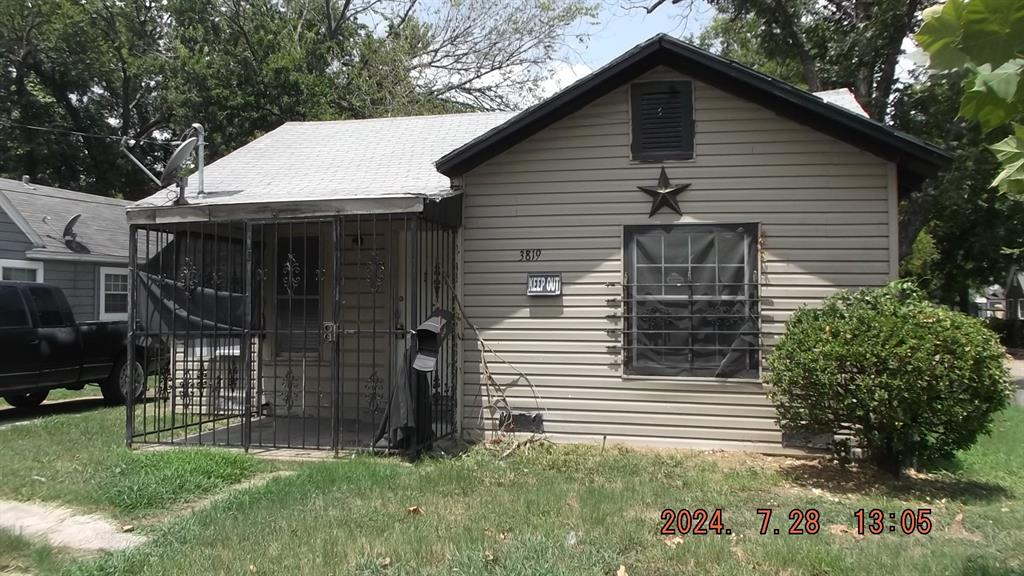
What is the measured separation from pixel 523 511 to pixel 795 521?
188 centimetres

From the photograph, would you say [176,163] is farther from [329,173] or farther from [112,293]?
[112,293]

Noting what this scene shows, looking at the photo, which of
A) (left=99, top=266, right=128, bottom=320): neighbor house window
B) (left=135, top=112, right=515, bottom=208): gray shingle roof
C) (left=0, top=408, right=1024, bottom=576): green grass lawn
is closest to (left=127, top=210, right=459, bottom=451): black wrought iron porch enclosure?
(left=135, top=112, right=515, bottom=208): gray shingle roof

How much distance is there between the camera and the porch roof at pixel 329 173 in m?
7.09

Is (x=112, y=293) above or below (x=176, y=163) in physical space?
below

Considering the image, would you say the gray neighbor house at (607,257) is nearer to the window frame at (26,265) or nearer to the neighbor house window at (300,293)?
the neighbor house window at (300,293)

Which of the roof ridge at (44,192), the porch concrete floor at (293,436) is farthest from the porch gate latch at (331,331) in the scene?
the roof ridge at (44,192)

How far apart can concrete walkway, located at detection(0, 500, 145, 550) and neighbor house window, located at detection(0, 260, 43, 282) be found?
10241mm

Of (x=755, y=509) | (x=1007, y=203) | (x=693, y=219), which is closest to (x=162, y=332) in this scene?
(x=693, y=219)

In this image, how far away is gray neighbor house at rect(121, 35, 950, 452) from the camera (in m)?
7.10

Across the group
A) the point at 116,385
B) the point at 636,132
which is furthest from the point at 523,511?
the point at 116,385

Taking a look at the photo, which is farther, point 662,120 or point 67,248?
point 67,248

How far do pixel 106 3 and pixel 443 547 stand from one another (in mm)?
26851

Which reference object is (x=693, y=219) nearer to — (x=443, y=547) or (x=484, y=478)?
(x=484, y=478)

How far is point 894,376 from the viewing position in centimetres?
562
